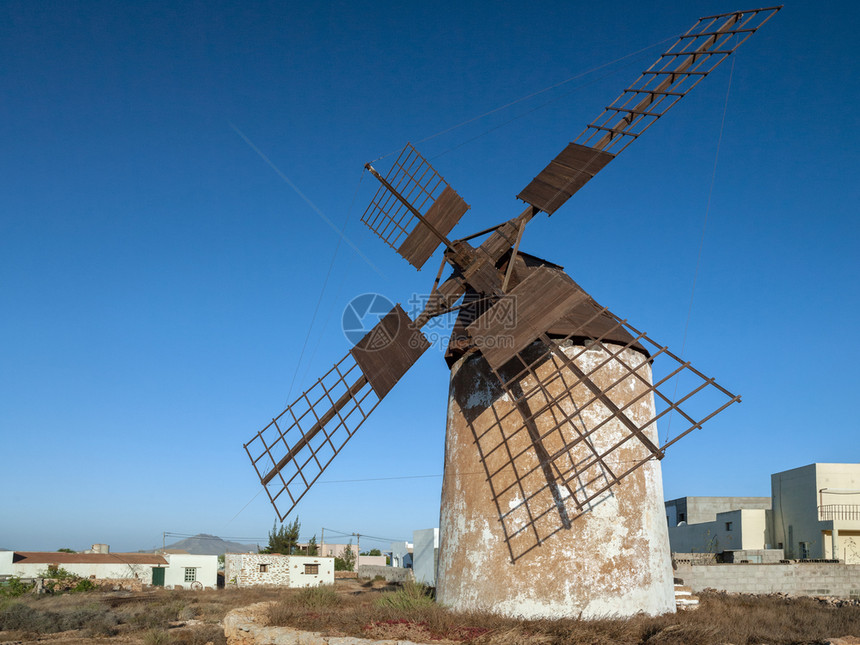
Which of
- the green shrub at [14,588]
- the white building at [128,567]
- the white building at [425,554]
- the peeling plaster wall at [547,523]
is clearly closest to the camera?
the peeling plaster wall at [547,523]

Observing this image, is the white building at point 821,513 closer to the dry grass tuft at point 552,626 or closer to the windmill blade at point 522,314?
the dry grass tuft at point 552,626

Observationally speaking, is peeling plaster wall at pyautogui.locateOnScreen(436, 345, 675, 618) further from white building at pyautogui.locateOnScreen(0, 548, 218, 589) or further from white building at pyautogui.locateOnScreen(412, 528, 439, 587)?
white building at pyautogui.locateOnScreen(0, 548, 218, 589)

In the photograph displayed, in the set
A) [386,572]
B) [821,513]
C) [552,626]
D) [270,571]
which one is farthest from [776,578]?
[386,572]

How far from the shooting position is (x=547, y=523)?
8.83m

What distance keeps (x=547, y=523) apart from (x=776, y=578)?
35.1ft

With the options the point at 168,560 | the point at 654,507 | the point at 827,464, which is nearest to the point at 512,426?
the point at 654,507

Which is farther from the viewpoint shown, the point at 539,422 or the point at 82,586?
the point at 82,586

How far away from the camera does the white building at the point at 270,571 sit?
27578 mm

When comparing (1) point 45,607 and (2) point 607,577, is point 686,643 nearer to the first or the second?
(2) point 607,577

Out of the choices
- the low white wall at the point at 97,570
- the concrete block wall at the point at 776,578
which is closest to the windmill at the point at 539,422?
the concrete block wall at the point at 776,578

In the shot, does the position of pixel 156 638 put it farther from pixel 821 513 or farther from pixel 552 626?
pixel 821 513

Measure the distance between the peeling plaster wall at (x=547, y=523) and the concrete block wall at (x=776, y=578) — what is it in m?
7.32

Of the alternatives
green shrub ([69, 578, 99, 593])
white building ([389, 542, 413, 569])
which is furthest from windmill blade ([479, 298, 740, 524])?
white building ([389, 542, 413, 569])

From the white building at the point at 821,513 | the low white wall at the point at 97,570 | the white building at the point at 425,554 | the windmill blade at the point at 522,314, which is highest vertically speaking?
the windmill blade at the point at 522,314
